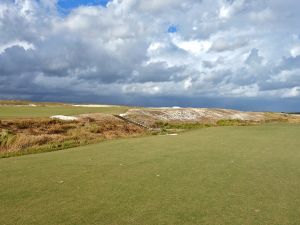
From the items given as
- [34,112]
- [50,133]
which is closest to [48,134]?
[50,133]

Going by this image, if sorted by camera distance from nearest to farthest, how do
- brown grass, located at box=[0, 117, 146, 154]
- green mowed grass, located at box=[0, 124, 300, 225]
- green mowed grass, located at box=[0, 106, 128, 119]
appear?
green mowed grass, located at box=[0, 124, 300, 225]
brown grass, located at box=[0, 117, 146, 154]
green mowed grass, located at box=[0, 106, 128, 119]

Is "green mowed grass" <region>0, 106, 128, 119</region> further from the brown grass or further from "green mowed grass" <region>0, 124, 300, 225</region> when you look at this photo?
"green mowed grass" <region>0, 124, 300, 225</region>

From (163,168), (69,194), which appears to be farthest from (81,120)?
(69,194)

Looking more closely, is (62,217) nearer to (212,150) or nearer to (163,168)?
(163,168)

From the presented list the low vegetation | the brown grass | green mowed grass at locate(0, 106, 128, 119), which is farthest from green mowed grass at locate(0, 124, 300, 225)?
green mowed grass at locate(0, 106, 128, 119)

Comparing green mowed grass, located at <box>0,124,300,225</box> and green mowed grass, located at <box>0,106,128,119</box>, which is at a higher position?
green mowed grass, located at <box>0,106,128,119</box>

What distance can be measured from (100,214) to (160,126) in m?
32.7

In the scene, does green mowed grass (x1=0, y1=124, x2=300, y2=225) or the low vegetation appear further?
the low vegetation

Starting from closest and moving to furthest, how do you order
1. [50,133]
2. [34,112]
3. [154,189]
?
[154,189] → [50,133] → [34,112]

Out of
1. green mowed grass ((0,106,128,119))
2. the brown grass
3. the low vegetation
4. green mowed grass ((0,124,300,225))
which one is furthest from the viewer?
green mowed grass ((0,106,128,119))

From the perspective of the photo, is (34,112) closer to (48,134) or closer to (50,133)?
(50,133)

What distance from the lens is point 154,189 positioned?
30.0 feet

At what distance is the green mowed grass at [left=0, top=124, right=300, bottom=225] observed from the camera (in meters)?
7.04

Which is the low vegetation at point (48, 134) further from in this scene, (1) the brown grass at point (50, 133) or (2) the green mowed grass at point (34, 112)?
(2) the green mowed grass at point (34, 112)
